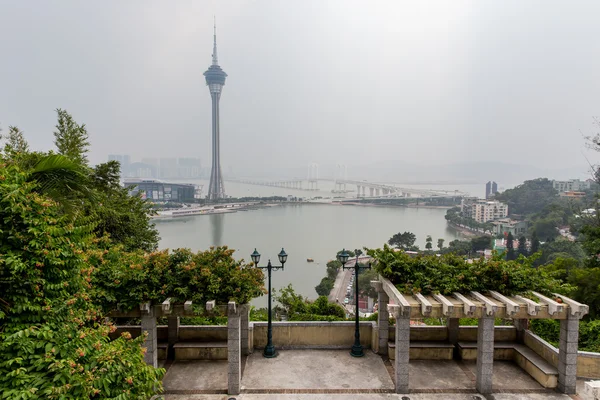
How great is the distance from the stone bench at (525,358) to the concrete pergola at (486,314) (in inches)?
6.4

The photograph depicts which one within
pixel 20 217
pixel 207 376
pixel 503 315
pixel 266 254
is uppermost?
pixel 20 217

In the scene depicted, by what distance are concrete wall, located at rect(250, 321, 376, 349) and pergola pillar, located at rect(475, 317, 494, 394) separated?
203 cm

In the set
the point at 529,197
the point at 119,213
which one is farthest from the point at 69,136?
the point at 529,197

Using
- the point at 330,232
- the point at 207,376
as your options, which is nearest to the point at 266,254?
the point at 330,232

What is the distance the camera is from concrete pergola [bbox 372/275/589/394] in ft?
17.7

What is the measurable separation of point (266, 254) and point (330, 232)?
63.1 ft

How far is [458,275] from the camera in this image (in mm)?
6043

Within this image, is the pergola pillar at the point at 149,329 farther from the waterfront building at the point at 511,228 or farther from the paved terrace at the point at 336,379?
the waterfront building at the point at 511,228

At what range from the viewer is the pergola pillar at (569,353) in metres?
5.53

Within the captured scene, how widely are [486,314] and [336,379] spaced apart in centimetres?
258

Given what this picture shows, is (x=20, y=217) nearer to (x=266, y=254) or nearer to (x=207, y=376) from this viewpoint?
(x=207, y=376)

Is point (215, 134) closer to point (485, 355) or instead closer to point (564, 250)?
point (564, 250)

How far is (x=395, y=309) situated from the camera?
5535 millimetres

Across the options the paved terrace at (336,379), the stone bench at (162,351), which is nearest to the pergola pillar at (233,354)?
the paved terrace at (336,379)
